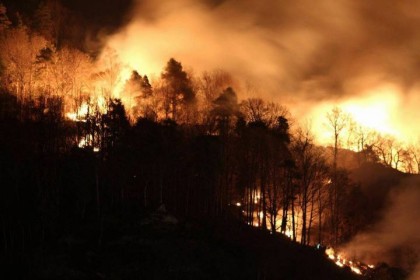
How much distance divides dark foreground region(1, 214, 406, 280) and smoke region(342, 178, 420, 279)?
51.7 ft

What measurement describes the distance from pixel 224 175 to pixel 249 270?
13.0 m

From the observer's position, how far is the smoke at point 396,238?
5159cm

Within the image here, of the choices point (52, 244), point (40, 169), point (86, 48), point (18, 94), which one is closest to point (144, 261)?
point (52, 244)

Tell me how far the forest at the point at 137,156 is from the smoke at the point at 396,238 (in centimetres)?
160

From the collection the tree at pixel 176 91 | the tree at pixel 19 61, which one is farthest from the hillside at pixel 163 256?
the tree at pixel 19 61

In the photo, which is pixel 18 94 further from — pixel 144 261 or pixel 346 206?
pixel 346 206

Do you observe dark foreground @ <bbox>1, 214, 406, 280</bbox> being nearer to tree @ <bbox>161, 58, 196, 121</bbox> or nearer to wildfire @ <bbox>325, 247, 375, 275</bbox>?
wildfire @ <bbox>325, 247, 375, 275</bbox>

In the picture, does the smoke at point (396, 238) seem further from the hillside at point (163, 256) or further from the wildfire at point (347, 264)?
the hillside at point (163, 256)

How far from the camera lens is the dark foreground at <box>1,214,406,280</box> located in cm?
2831

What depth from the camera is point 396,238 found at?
5503 centimetres

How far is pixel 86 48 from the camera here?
263 feet

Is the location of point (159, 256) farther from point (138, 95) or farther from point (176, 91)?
point (176, 91)

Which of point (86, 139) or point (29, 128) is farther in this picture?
point (86, 139)

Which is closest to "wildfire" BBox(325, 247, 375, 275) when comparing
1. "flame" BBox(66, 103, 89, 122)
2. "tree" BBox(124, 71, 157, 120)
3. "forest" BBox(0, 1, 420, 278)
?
"forest" BBox(0, 1, 420, 278)
